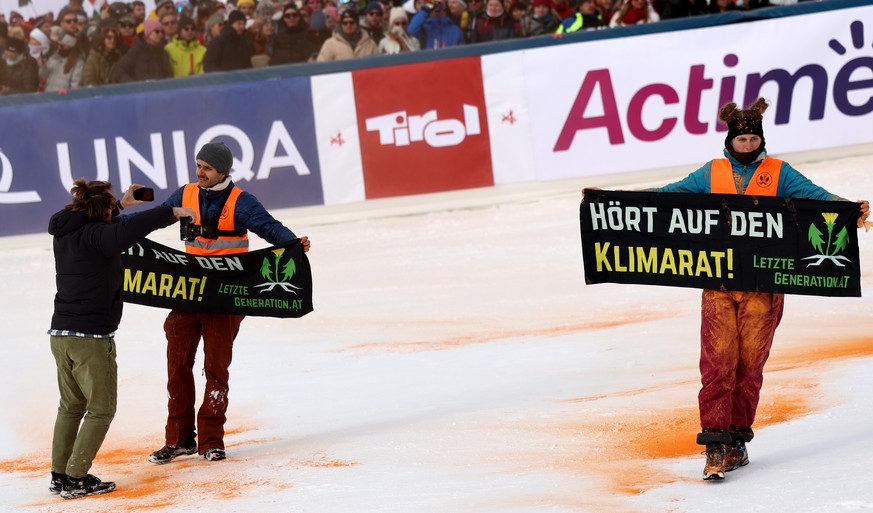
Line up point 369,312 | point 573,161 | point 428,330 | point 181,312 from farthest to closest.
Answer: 1. point 573,161
2. point 369,312
3. point 428,330
4. point 181,312

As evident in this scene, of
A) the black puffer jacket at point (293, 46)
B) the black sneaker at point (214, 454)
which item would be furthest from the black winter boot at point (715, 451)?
the black puffer jacket at point (293, 46)

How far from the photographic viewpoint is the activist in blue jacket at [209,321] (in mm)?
6719

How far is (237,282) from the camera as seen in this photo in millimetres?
6852

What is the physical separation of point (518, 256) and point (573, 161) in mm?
1360

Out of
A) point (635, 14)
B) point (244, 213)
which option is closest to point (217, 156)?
point (244, 213)

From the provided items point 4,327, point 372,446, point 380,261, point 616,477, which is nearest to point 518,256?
point 380,261

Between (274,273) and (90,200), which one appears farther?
(274,273)

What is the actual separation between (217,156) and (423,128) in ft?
20.6

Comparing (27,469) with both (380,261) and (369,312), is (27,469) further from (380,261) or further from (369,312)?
(380,261)

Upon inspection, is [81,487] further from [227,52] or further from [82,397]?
[227,52]

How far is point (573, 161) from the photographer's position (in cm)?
1271

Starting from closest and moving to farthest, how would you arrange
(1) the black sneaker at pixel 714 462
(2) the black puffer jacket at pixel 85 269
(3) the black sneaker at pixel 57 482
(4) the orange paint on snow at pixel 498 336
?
(1) the black sneaker at pixel 714 462 < (2) the black puffer jacket at pixel 85 269 < (3) the black sneaker at pixel 57 482 < (4) the orange paint on snow at pixel 498 336

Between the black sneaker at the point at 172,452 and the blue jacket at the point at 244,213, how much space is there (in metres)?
1.18

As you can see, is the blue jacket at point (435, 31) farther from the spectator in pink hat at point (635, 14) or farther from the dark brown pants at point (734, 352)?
the dark brown pants at point (734, 352)
